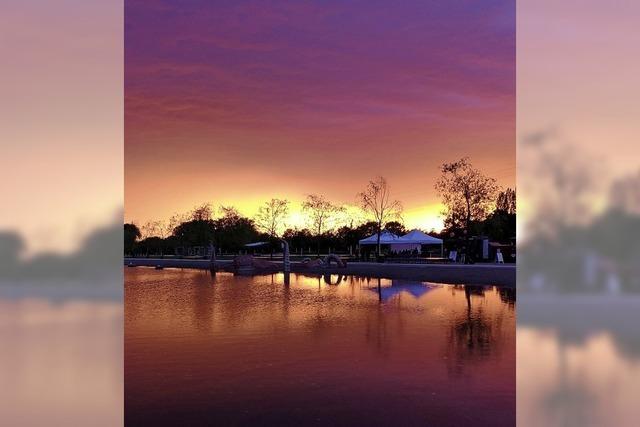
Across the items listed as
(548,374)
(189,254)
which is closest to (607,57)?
(548,374)

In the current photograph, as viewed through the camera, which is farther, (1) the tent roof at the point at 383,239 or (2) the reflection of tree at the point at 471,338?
(1) the tent roof at the point at 383,239

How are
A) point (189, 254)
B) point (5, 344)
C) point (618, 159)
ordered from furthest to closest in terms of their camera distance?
1. point (189, 254)
2. point (5, 344)
3. point (618, 159)

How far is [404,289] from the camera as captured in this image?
13.5 meters

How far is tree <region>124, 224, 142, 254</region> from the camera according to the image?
44875 mm

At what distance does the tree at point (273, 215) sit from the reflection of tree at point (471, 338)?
88.8 feet

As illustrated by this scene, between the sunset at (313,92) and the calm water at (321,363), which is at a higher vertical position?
the sunset at (313,92)

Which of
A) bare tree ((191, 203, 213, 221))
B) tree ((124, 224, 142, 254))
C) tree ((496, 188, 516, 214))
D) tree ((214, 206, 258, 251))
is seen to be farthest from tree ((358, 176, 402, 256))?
tree ((124, 224, 142, 254))

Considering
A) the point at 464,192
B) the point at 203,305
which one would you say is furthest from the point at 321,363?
the point at 464,192

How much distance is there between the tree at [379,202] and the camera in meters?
29.6

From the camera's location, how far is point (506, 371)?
541 centimetres

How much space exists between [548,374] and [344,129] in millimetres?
17660

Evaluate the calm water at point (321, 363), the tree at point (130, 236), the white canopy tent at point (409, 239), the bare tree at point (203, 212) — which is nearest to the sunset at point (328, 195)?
the calm water at point (321, 363)

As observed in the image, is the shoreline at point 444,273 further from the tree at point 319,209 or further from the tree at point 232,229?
the tree at point 232,229

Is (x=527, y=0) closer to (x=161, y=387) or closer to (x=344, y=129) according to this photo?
(x=161, y=387)
